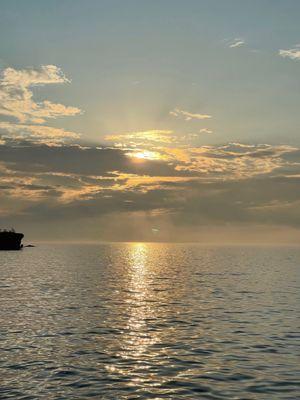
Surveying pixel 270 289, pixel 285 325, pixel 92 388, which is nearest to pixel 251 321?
pixel 285 325

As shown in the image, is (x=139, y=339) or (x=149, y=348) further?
(x=139, y=339)

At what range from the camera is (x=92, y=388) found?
2466 centimetres

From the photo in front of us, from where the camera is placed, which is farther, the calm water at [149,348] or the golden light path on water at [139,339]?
the golden light path on water at [139,339]

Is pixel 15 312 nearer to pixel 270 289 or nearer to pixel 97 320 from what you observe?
pixel 97 320

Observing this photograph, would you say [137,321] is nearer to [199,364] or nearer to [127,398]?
[199,364]

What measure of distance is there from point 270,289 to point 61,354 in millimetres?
51653

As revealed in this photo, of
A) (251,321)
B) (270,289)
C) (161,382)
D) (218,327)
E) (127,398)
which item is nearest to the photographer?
(127,398)

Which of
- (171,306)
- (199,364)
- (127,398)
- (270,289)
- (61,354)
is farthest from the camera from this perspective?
(270,289)

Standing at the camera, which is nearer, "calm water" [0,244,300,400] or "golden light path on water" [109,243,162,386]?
"calm water" [0,244,300,400]

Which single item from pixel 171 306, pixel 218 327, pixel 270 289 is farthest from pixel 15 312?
pixel 270 289

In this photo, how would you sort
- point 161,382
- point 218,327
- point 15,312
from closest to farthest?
point 161,382, point 218,327, point 15,312

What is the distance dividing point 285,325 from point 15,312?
88.8 feet

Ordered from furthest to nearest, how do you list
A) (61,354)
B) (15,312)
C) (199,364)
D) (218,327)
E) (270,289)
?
(270,289) → (15,312) → (218,327) → (61,354) → (199,364)

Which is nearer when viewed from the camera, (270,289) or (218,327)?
(218,327)
